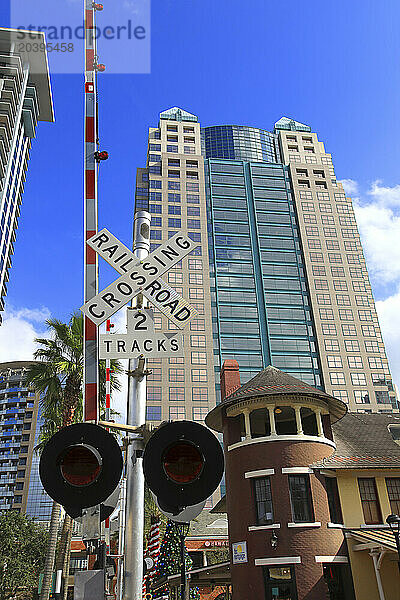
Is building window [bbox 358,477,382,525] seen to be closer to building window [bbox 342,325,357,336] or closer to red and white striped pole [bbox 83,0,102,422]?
red and white striped pole [bbox 83,0,102,422]

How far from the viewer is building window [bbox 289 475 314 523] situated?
76.1ft

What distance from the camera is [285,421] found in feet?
91.7

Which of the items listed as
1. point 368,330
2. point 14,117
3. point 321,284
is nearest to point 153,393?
point 321,284

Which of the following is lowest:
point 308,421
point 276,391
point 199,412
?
point 308,421

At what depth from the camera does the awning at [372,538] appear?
21.3 meters

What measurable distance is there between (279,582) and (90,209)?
22985 millimetres

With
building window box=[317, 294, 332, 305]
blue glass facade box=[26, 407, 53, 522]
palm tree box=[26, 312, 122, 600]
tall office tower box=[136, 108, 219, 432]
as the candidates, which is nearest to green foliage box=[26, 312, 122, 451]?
palm tree box=[26, 312, 122, 600]

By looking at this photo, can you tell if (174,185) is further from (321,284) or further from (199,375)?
(199,375)

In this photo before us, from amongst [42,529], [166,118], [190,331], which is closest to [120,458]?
[42,529]

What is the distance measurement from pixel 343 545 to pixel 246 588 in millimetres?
4876

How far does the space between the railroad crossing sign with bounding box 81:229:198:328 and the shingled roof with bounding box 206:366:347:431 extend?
21882 mm

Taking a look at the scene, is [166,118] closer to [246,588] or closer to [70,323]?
[70,323]

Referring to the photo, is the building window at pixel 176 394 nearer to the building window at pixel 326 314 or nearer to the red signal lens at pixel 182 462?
the building window at pixel 326 314

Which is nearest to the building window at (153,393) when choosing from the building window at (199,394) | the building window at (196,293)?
the building window at (199,394)
